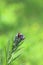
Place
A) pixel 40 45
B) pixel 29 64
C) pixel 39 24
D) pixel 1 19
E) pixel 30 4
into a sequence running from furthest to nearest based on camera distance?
pixel 30 4
pixel 39 24
pixel 1 19
pixel 40 45
pixel 29 64

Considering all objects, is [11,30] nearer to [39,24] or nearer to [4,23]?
[4,23]

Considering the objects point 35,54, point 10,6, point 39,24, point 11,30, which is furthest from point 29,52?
point 10,6

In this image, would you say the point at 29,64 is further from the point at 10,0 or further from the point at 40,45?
the point at 10,0

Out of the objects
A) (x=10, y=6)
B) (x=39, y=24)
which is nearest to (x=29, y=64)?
(x=39, y=24)

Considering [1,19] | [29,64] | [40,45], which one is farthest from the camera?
[1,19]

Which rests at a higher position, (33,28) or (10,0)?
(10,0)

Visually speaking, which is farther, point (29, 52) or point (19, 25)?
point (19, 25)
